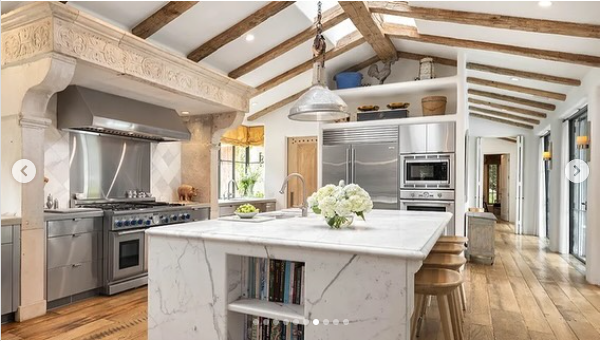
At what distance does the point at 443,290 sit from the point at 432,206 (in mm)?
3416

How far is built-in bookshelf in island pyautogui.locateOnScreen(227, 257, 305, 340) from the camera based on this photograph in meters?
2.03

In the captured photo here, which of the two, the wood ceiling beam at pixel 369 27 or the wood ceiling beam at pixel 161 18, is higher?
the wood ceiling beam at pixel 369 27

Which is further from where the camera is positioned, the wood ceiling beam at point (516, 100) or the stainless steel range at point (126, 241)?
the wood ceiling beam at point (516, 100)

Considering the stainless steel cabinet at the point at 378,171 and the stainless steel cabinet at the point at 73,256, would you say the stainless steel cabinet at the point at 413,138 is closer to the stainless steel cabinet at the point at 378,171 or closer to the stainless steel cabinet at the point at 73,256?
the stainless steel cabinet at the point at 378,171

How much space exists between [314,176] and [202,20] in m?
4.03

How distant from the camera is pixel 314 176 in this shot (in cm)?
748

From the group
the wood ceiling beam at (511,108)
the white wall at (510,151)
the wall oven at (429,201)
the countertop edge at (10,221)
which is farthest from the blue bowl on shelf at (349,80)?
the white wall at (510,151)

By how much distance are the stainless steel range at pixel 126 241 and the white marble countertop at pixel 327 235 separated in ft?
6.21

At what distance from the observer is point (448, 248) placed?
302 cm

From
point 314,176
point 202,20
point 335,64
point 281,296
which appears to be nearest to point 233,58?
point 202,20

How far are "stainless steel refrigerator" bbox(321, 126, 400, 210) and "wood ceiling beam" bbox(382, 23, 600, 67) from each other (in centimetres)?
136

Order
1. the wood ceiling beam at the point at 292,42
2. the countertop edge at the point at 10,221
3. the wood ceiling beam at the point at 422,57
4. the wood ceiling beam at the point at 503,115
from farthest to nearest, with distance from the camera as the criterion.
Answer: the wood ceiling beam at the point at 503,115 → the wood ceiling beam at the point at 422,57 → the wood ceiling beam at the point at 292,42 → the countertop edge at the point at 10,221

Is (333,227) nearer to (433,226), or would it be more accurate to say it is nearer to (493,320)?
(433,226)

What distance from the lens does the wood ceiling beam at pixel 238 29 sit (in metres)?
4.11
